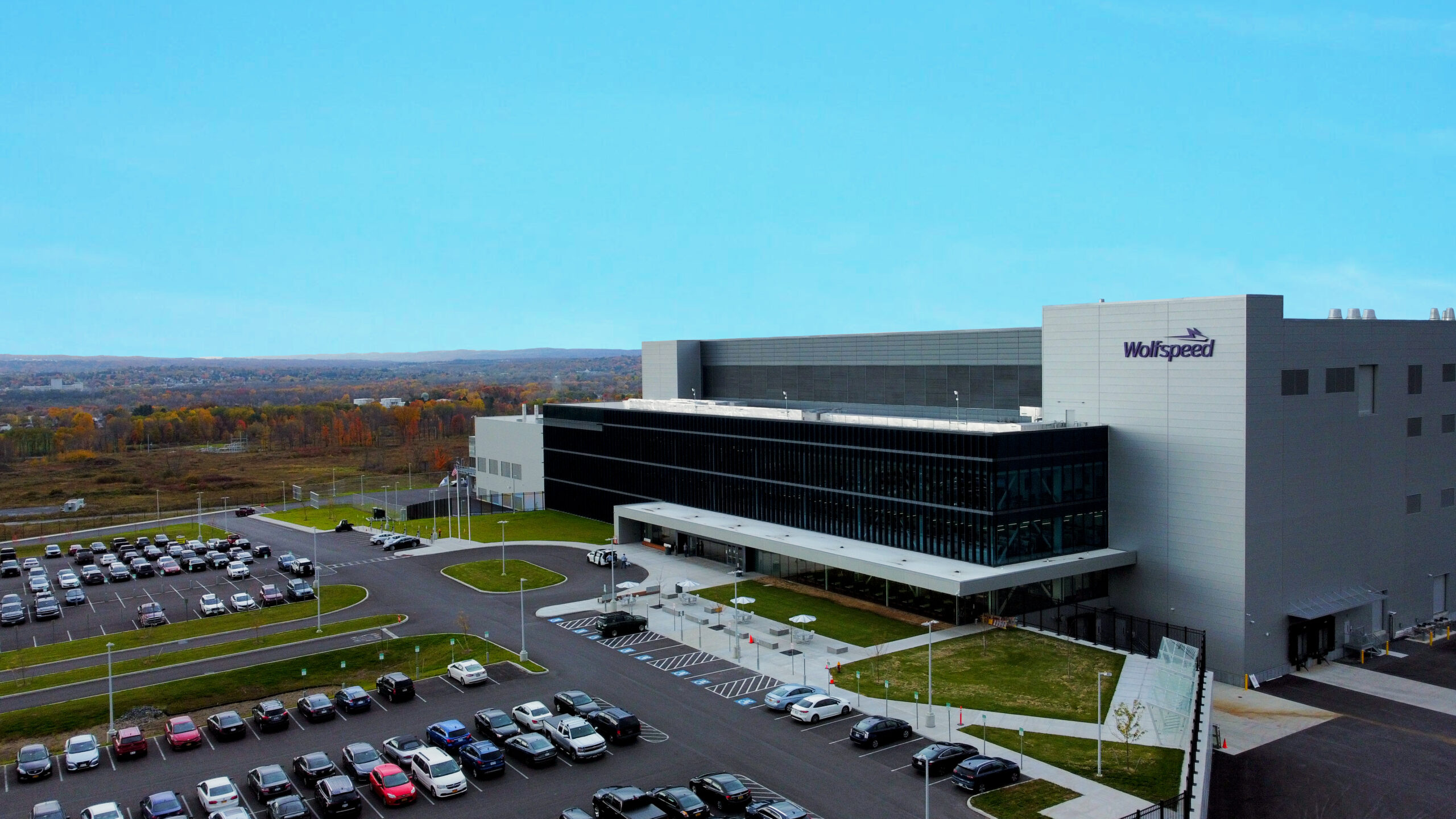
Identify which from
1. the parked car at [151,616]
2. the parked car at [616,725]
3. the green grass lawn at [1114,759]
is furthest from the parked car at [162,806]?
the parked car at [151,616]

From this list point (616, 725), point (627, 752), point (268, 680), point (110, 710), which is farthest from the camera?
point (268, 680)

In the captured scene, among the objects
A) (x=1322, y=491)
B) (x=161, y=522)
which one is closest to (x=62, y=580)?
(x=161, y=522)

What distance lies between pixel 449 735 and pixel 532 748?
3733mm

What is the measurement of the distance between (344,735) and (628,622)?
17.9 metres

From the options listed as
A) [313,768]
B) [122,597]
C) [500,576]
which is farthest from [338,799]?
[122,597]

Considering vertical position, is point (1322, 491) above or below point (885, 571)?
above

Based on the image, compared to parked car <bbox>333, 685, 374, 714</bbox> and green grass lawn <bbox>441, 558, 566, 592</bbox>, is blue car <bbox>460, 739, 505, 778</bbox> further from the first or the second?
green grass lawn <bbox>441, 558, 566, 592</bbox>

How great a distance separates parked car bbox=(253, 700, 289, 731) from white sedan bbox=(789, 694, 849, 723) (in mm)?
21667

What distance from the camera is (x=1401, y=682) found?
49938mm

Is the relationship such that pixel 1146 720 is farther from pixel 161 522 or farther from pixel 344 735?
pixel 161 522

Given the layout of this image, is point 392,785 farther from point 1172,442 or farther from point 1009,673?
point 1172,442

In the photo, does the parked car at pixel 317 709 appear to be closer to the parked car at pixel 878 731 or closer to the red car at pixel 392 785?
the red car at pixel 392 785

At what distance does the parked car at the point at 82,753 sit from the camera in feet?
126

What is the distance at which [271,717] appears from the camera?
1677 inches
